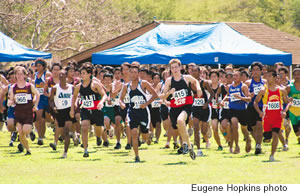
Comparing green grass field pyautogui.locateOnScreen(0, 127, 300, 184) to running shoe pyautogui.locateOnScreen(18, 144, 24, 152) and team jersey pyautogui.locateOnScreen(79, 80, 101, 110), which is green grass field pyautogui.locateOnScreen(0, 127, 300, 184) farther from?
team jersey pyautogui.locateOnScreen(79, 80, 101, 110)

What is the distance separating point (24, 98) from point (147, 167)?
3892 mm

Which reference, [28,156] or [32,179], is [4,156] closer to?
[28,156]

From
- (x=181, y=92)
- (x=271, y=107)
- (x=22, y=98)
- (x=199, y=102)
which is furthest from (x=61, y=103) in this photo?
(x=271, y=107)

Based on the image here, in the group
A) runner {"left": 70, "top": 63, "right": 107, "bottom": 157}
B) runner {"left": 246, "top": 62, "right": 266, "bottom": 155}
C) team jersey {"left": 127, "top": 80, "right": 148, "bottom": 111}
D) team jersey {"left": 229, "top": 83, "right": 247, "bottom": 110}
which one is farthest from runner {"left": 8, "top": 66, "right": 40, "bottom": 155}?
runner {"left": 246, "top": 62, "right": 266, "bottom": 155}

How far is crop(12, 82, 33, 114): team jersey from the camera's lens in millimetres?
14797

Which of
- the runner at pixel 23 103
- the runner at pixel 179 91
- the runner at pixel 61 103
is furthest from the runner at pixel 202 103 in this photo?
the runner at pixel 23 103

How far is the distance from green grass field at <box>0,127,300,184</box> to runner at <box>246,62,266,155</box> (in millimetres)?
423

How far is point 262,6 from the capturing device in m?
74.9

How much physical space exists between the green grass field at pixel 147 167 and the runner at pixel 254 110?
1.39 feet

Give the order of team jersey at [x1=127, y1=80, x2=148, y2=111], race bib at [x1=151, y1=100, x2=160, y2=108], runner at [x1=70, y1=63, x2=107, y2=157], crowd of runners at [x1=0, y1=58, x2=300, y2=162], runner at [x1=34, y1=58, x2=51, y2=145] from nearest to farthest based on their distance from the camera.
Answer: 1. crowd of runners at [x1=0, y1=58, x2=300, y2=162]
2. team jersey at [x1=127, y1=80, x2=148, y2=111]
3. runner at [x1=70, y1=63, x2=107, y2=157]
4. runner at [x1=34, y1=58, x2=51, y2=145]
5. race bib at [x1=151, y1=100, x2=160, y2=108]

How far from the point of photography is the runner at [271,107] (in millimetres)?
13040

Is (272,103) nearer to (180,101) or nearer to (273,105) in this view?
(273,105)

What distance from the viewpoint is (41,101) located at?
17.8 meters

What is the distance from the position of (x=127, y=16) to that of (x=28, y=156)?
4681 cm
